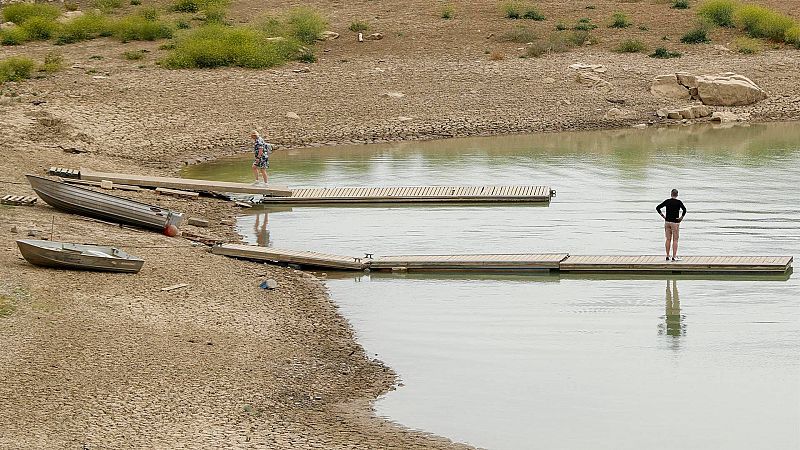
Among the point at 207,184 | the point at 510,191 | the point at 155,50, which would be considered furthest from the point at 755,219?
the point at 155,50

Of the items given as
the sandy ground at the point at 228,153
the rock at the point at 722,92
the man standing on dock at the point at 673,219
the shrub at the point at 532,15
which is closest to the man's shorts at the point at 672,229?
the man standing on dock at the point at 673,219

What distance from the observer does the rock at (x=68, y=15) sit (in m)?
50.5

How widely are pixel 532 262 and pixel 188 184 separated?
969 centimetres

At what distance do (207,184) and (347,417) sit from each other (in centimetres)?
1521

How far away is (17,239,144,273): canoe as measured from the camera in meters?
21.2

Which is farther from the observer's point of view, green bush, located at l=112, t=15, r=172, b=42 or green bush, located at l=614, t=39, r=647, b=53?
green bush, located at l=614, t=39, r=647, b=53

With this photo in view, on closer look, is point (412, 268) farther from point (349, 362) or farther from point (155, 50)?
point (155, 50)

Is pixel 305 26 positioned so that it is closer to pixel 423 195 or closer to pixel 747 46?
pixel 747 46

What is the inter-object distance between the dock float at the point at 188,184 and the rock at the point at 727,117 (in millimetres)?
17279

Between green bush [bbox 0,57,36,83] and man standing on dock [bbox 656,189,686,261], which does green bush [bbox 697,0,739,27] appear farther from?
man standing on dock [bbox 656,189,686,261]

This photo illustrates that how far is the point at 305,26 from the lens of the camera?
156ft

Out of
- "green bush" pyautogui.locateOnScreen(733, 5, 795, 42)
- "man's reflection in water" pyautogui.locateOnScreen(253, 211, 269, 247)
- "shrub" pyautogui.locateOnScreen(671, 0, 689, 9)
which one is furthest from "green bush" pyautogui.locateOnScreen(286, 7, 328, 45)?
"man's reflection in water" pyautogui.locateOnScreen(253, 211, 269, 247)

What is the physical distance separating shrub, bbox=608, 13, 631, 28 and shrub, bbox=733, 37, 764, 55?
387 centimetres

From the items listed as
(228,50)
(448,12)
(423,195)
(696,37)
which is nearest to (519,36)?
(448,12)
